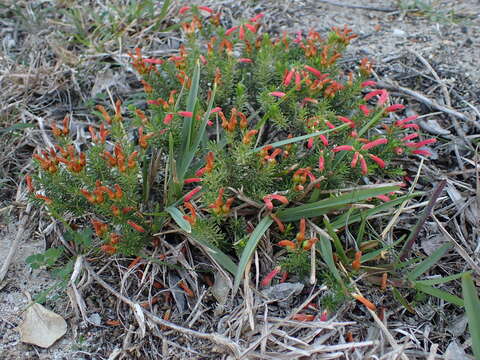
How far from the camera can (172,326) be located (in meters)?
2.09

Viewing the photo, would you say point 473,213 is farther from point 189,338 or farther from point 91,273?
point 91,273

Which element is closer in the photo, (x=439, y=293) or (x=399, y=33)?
(x=439, y=293)

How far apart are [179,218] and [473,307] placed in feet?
3.90

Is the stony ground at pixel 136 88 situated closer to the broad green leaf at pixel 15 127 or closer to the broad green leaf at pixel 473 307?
the broad green leaf at pixel 15 127

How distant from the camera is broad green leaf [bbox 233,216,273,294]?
6.60ft

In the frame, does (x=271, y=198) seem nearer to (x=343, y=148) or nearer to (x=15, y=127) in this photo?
(x=343, y=148)

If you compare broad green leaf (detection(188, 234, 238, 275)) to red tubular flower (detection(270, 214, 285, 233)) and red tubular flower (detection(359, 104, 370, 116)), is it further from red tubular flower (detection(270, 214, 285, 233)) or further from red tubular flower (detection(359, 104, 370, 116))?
red tubular flower (detection(359, 104, 370, 116))

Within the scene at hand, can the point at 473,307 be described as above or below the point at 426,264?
above

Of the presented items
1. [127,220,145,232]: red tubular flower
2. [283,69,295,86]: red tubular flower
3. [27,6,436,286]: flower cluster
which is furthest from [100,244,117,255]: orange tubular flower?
[283,69,295,86]: red tubular flower

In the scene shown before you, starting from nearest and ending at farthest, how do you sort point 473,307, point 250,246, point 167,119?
point 473,307, point 250,246, point 167,119

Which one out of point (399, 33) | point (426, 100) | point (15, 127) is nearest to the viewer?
point (15, 127)

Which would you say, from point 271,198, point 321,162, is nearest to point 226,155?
point 271,198

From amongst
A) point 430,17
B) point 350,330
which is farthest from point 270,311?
point 430,17

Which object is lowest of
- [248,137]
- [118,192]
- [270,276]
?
[270,276]
